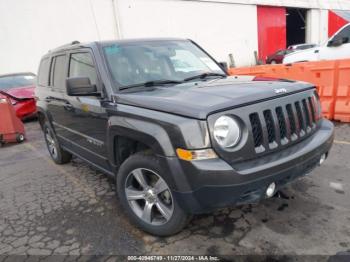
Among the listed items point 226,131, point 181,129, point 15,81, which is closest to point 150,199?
point 181,129

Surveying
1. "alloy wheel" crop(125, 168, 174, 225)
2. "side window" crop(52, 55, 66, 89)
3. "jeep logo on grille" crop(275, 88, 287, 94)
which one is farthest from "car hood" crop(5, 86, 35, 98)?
"jeep logo on grille" crop(275, 88, 287, 94)

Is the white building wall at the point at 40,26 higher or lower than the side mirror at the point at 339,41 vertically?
higher

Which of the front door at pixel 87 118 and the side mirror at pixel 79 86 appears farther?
the front door at pixel 87 118

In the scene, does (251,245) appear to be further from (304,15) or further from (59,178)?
(304,15)

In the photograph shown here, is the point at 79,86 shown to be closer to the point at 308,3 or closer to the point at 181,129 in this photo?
the point at 181,129

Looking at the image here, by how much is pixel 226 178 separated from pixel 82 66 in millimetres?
2387

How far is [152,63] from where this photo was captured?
12.1ft

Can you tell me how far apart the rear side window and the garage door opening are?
96.3 ft

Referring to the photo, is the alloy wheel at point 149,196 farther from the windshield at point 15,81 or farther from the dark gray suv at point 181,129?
the windshield at point 15,81

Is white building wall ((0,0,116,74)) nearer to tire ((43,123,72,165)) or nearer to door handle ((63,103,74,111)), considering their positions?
tire ((43,123,72,165))

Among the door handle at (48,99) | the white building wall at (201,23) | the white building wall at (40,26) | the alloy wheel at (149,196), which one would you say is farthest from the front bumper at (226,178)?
the white building wall at (201,23)

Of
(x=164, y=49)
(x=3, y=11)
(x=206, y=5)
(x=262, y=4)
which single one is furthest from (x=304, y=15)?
(x=164, y=49)

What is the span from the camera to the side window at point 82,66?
12.0 ft

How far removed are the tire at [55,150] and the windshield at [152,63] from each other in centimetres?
236
